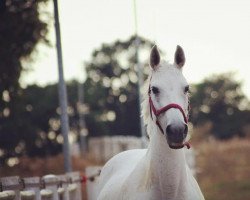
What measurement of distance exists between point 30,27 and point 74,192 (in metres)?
8.58

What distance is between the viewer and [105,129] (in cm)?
6378

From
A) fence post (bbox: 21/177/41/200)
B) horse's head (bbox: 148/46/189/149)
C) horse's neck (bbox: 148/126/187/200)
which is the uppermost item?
horse's head (bbox: 148/46/189/149)

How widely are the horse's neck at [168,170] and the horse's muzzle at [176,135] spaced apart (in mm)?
415

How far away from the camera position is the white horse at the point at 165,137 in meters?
5.50

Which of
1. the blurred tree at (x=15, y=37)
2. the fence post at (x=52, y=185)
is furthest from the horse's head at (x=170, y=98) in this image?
the blurred tree at (x=15, y=37)

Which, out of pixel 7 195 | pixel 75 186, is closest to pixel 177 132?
pixel 7 195

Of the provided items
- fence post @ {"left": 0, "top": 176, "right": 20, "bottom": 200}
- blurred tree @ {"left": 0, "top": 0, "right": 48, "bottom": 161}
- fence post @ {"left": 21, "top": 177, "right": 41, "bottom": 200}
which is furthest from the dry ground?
fence post @ {"left": 0, "top": 176, "right": 20, "bottom": 200}

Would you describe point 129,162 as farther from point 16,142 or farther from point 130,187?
point 16,142

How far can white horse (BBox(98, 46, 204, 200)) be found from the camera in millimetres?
5496

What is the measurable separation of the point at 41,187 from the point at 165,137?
12.7ft

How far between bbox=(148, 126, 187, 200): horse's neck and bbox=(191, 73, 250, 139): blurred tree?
65.7 metres

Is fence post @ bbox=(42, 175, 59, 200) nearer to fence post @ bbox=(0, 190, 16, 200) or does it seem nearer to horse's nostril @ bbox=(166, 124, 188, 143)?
fence post @ bbox=(0, 190, 16, 200)

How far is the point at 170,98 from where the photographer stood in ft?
18.7

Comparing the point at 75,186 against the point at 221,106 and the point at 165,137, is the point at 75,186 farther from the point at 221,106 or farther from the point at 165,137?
the point at 221,106
